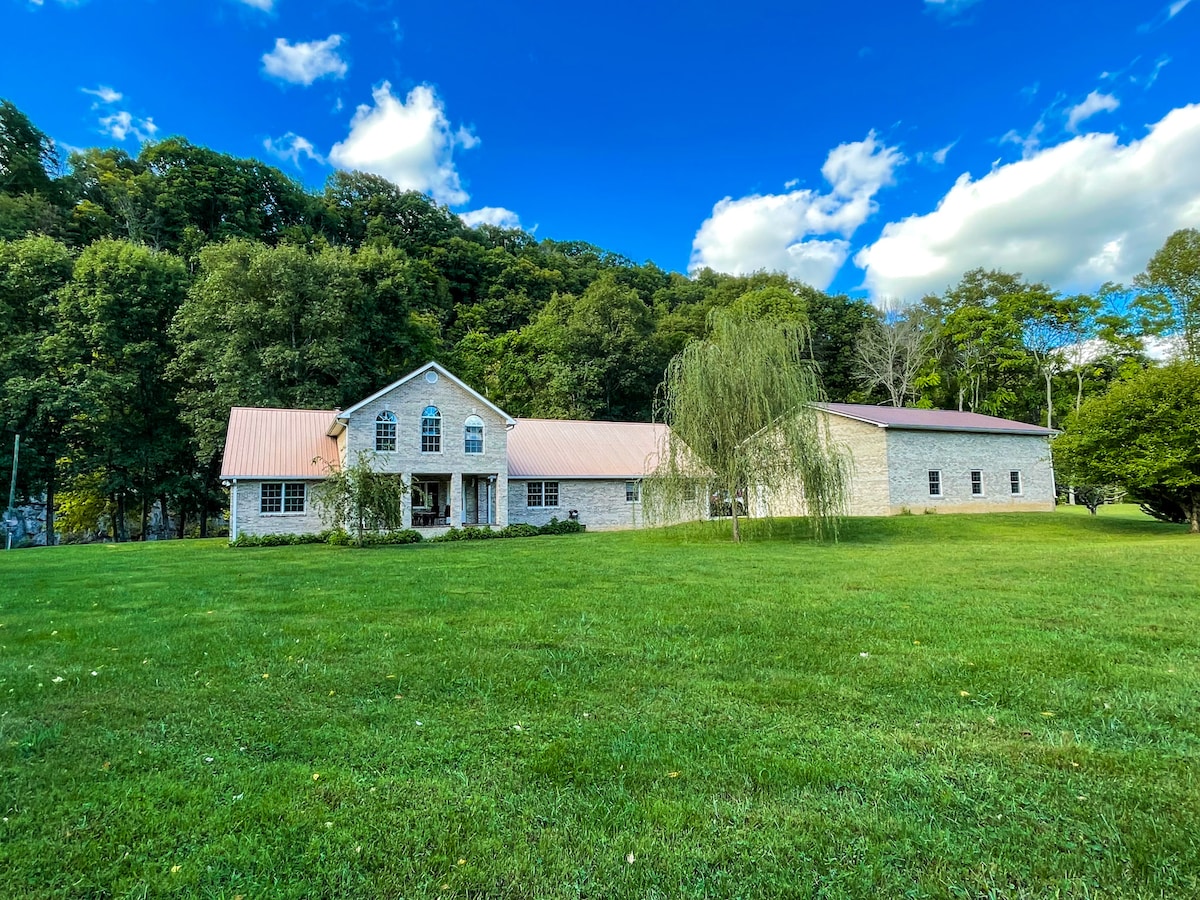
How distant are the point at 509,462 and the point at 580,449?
159 inches

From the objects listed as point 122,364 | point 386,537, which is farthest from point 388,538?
point 122,364

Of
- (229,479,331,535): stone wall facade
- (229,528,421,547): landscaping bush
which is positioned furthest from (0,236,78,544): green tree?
(229,528,421,547): landscaping bush

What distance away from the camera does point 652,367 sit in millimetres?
45344

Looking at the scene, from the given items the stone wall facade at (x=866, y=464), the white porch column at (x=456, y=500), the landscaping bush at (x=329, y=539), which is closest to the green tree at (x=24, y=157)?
the landscaping bush at (x=329, y=539)

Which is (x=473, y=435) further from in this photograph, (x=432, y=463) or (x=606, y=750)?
(x=606, y=750)

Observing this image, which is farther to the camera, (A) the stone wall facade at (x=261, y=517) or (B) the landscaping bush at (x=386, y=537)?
(A) the stone wall facade at (x=261, y=517)

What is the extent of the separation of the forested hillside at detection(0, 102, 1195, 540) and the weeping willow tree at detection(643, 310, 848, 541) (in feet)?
65.4

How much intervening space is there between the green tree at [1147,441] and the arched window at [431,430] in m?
22.2

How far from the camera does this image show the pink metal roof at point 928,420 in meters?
25.8

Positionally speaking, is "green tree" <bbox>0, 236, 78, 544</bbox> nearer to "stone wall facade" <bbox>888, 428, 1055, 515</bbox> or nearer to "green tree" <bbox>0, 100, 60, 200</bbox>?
"green tree" <bbox>0, 100, 60, 200</bbox>

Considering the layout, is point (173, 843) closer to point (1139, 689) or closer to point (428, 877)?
point (428, 877)

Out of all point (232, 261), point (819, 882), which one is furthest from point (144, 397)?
point (819, 882)

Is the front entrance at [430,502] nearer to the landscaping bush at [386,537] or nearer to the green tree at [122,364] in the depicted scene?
the landscaping bush at [386,537]

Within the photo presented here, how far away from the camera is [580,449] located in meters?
29.9
